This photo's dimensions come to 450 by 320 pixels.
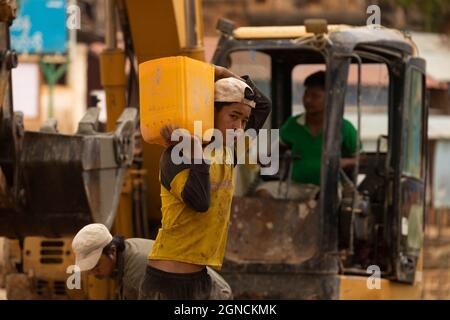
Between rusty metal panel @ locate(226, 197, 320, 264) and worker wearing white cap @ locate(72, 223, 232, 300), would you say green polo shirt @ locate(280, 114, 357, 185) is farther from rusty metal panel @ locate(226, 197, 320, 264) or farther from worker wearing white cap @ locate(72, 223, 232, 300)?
worker wearing white cap @ locate(72, 223, 232, 300)

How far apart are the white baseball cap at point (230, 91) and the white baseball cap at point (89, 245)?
93 cm

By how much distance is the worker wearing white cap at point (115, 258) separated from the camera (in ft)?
20.7

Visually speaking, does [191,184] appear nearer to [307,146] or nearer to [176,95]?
[176,95]

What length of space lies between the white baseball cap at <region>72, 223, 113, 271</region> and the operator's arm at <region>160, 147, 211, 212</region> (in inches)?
27.9

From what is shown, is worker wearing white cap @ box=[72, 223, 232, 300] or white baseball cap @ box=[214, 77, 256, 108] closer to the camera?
white baseball cap @ box=[214, 77, 256, 108]

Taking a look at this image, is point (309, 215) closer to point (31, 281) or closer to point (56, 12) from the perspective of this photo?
point (31, 281)

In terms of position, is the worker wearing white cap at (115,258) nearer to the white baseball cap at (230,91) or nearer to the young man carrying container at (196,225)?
the young man carrying container at (196,225)

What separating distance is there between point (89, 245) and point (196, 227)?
683 mm

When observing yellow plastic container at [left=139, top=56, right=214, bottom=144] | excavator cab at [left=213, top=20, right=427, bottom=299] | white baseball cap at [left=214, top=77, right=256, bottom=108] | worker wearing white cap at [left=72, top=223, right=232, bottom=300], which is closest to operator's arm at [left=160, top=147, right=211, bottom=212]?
yellow plastic container at [left=139, top=56, right=214, bottom=144]

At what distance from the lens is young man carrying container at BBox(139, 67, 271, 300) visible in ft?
19.1

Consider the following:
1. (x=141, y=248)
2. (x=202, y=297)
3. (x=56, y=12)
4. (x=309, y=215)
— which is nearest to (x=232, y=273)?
(x=309, y=215)

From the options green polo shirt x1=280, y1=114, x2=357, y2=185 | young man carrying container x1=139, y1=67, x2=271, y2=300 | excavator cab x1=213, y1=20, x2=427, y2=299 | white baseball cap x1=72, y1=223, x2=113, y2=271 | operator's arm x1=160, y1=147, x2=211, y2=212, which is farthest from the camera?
green polo shirt x1=280, y1=114, x2=357, y2=185

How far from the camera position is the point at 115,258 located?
257 inches

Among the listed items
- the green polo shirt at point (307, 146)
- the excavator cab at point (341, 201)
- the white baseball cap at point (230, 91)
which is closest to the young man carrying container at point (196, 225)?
the white baseball cap at point (230, 91)
